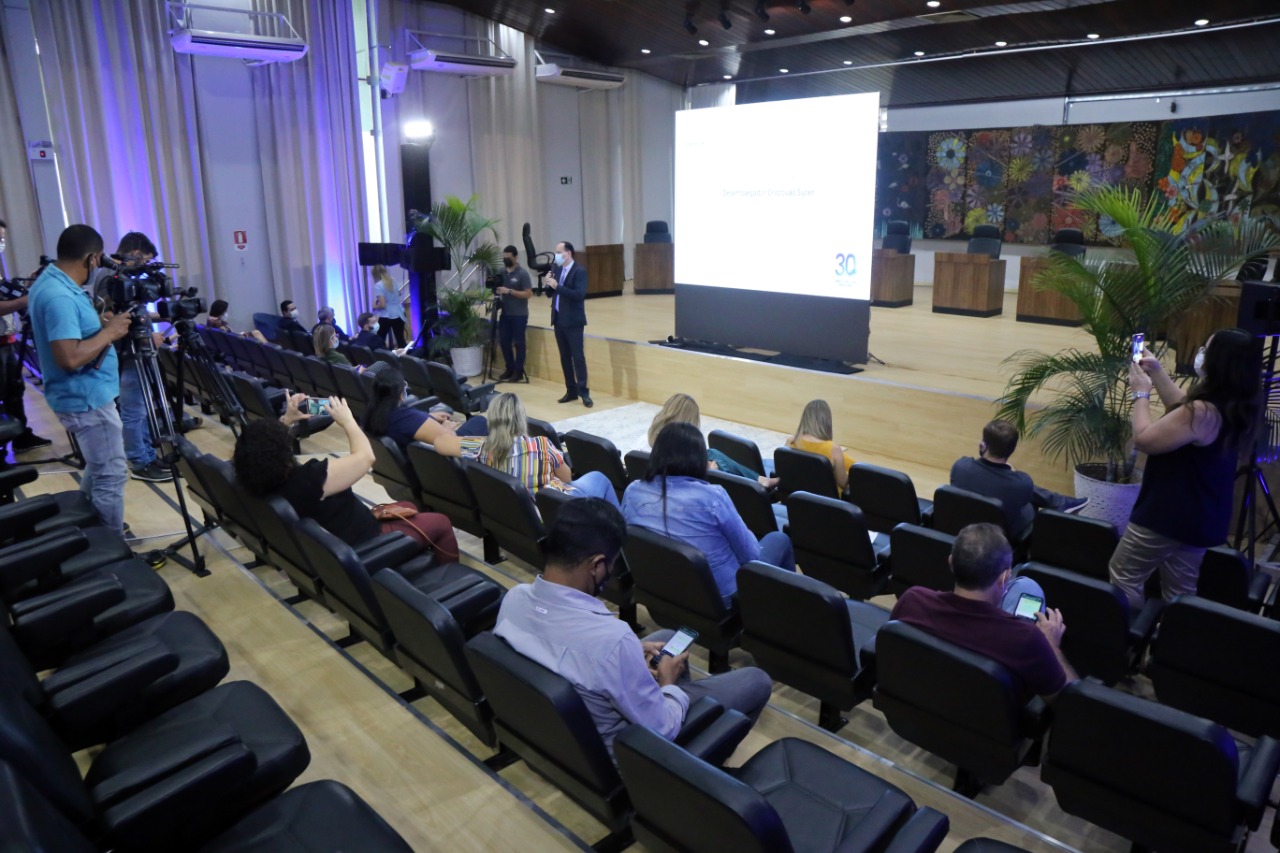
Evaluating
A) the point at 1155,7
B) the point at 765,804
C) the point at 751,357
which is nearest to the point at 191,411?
the point at 751,357

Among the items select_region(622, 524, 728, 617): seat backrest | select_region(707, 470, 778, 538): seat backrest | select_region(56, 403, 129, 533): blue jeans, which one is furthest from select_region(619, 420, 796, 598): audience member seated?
select_region(56, 403, 129, 533): blue jeans

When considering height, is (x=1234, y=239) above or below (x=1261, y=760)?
above

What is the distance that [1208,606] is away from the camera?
2.50m

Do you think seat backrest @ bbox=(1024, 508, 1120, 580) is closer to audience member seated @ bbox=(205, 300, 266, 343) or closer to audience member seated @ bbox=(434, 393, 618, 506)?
audience member seated @ bbox=(434, 393, 618, 506)

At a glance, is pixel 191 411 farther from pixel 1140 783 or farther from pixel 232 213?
pixel 1140 783

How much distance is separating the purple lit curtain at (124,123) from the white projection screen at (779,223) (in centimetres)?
650

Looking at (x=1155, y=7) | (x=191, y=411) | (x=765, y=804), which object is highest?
(x=1155, y=7)

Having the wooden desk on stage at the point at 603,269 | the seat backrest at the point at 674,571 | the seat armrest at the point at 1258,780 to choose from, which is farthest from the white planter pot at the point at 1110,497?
the wooden desk on stage at the point at 603,269

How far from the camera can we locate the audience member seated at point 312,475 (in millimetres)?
3154

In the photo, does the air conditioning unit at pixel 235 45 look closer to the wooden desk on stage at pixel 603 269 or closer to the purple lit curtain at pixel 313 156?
the purple lit curtain at pixel 313 156

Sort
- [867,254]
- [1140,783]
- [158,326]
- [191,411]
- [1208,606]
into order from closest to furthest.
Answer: [1140,783]
[1208,606]
[867,254]
[191,411]
[158,326]

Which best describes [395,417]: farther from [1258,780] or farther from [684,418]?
[1258,780]

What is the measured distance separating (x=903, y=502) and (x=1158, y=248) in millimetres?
2189

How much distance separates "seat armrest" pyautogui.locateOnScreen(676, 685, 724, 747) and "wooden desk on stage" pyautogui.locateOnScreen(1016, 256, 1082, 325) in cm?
906
